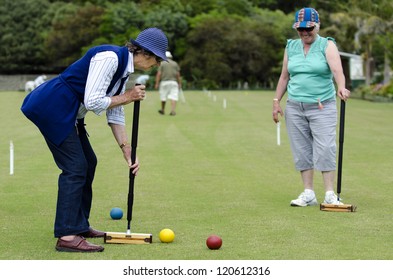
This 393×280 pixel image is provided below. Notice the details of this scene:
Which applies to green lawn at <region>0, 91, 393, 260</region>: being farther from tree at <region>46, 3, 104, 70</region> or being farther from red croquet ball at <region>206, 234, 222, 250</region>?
tree at <region>46, 3, 104, 70</region>

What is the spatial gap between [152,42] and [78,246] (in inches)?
67.0

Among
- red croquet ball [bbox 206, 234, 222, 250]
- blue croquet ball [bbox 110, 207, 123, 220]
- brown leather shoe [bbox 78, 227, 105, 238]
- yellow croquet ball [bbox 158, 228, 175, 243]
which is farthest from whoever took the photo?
blue croquet ball [bbox 110, 207, 123, 220]

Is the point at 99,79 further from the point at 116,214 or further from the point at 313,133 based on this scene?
the point at 313,133

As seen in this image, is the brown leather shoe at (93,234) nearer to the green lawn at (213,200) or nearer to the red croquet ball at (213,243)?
the green lawn at (213,200)

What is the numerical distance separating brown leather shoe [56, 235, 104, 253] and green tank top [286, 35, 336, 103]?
3.46m

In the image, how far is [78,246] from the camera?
7.34 meters

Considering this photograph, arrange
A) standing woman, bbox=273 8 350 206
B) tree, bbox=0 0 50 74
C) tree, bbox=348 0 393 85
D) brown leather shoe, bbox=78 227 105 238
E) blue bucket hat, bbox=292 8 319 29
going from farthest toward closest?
1. tree, bbox=0 0 50 74
2. tree, bbox=348 0 393 85
3. standing woman, bbox=273 8 350 206
4. blue bucket hat, bbox=292 8 319 29
5. brown leather shoe, bbox=78 227 105 238

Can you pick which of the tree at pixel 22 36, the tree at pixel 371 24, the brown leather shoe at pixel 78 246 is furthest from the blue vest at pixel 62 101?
the tree at pixel 22 36

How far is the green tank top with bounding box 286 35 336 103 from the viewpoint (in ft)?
32.1

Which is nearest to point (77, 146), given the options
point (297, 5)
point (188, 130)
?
point (188, 130)

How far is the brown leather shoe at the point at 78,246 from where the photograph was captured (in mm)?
7328

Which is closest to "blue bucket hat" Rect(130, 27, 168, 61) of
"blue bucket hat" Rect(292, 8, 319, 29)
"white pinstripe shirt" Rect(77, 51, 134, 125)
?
"white pinstripe shirt" Rect(77, 51, 134, 125)

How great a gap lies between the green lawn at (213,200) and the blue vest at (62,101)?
0.97m
